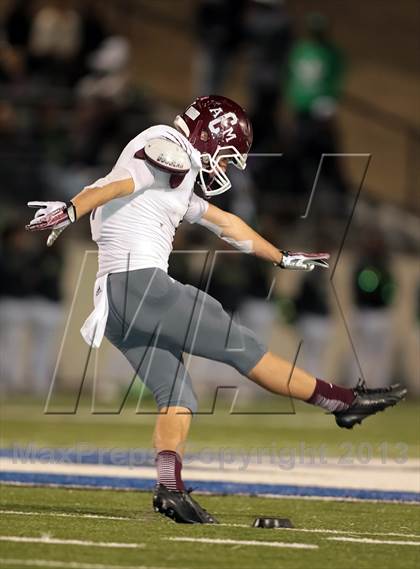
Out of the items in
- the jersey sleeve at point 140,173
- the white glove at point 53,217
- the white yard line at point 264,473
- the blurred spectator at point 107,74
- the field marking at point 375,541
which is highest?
the blurred spectator at point 107,74

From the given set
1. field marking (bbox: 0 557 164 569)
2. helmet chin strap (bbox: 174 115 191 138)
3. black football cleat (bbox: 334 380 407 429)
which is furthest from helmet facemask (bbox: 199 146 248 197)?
field marking (bbox: 0 557 164 569)

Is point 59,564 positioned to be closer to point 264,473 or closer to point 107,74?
point 264,473

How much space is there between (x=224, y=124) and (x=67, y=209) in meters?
0.97

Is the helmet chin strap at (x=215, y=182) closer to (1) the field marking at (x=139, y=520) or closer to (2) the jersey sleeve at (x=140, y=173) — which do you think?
(2) the jersey sleeve at (x=140, y=173)

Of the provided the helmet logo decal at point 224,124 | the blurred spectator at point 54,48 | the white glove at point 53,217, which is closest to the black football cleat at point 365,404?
the helmet logo decal at point 224,124

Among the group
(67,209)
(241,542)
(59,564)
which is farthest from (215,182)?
(59,564)

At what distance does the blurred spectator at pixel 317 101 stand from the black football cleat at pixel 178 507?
959cm

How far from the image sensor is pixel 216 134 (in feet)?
20.8

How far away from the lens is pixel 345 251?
51.0ft

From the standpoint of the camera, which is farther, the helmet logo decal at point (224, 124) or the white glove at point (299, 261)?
the white glove at point (299, 261)

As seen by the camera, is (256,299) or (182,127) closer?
(182,127)

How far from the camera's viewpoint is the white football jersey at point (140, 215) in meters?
6.07

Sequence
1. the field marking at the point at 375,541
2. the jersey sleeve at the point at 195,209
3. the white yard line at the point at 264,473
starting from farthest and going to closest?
the white yard line at the point at 264,473 → the jersey sleeve at the point at 195,209 → the field marking at the point at 375,541

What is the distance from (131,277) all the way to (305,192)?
955 cm
